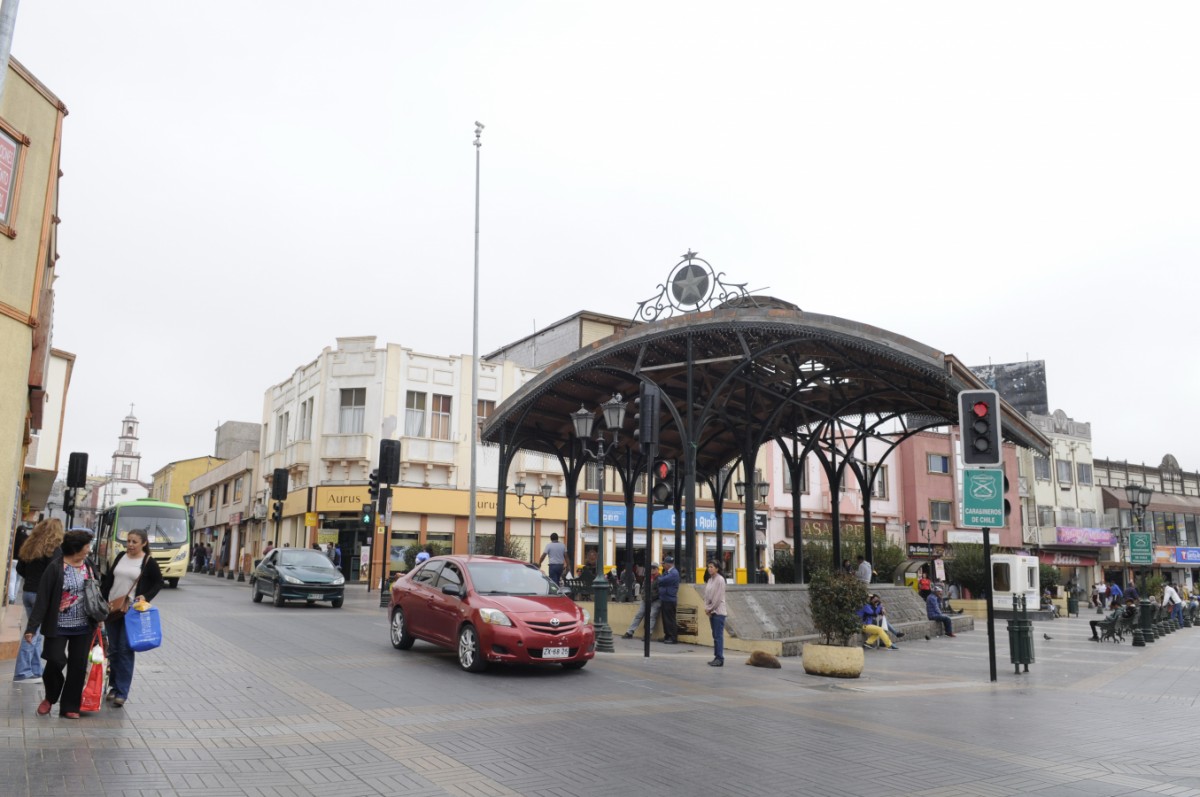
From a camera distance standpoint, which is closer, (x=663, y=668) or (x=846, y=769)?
(x=846, y=769)

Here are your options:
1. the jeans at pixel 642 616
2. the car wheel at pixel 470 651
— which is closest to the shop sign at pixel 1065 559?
the jeans at pixel 642 616

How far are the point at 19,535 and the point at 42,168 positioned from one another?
651 cm

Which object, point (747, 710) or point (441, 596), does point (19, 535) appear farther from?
point (747, 710)

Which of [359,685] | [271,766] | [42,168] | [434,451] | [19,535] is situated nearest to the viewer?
[271,766]

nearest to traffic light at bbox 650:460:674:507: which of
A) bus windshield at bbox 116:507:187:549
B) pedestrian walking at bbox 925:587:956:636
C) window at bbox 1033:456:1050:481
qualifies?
pedestrian walking at bbox 925:587:956:636

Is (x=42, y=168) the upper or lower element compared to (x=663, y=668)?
upper

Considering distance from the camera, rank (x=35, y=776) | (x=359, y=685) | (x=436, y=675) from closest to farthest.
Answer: (x=35, y=776)
(x=359, y=685)
(x=436, y=675)

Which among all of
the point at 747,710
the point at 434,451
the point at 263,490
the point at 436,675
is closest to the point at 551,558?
the point at 436,675

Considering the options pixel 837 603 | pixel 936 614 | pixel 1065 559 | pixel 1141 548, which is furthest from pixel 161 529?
pixel 1065 559

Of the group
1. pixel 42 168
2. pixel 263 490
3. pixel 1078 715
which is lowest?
pixel 1078 715

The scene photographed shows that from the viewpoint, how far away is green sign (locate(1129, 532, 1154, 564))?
76.0ft

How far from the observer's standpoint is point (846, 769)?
699cm

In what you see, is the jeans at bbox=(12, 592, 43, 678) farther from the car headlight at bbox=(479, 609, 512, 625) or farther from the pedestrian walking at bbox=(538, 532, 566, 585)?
the pedestrian walking at bbox=(538, 532, 566, 585)

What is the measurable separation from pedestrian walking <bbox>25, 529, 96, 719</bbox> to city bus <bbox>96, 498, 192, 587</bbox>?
21.3 metres
